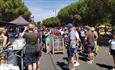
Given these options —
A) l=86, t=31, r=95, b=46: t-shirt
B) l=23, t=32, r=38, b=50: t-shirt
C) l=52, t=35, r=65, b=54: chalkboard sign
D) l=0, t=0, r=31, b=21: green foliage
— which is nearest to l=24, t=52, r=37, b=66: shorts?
l=23, t=32, r=38, b=50: t-shirt

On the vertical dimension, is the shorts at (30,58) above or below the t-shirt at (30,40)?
below

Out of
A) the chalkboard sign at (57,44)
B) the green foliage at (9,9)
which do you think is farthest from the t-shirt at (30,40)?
the green foliage at (9,9)

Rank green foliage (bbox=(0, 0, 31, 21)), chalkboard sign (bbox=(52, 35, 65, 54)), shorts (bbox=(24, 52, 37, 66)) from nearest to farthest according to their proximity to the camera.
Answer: shorts (bbox=(24, 52, 37, 66)), chalkboard sign (bbox=(52, 35, 65, 54)), green foliage (bbox=(0, 0, 31, 21))

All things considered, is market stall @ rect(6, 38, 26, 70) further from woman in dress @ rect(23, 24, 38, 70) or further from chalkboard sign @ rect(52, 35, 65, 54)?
chalkboard sign @ rect(52, 35, 65, 54)

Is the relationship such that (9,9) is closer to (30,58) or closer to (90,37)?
(90,37)

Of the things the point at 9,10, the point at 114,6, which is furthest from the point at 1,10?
the point at 114,6

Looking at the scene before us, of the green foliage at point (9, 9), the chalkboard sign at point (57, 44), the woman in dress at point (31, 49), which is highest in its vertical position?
the green foliage at point (9, 9)

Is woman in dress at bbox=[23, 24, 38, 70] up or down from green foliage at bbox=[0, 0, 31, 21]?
down

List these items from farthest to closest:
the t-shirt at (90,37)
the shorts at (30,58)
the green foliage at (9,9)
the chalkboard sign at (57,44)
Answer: the green foliage at (9,9), the chalkboard sign at (57,44), the t-shirt at (90,37), the shorts at (30,58)

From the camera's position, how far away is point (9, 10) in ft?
225

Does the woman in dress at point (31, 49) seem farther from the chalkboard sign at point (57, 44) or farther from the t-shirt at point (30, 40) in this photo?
the chalkboard sign at point (57, 44)

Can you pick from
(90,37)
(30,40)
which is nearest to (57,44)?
(90,37)

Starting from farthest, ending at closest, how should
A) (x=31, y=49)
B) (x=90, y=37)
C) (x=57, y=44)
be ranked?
(x=57, y=44)
(x=90, y=37)
(x=31, y=49)

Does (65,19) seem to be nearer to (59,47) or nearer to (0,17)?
(0,17)
